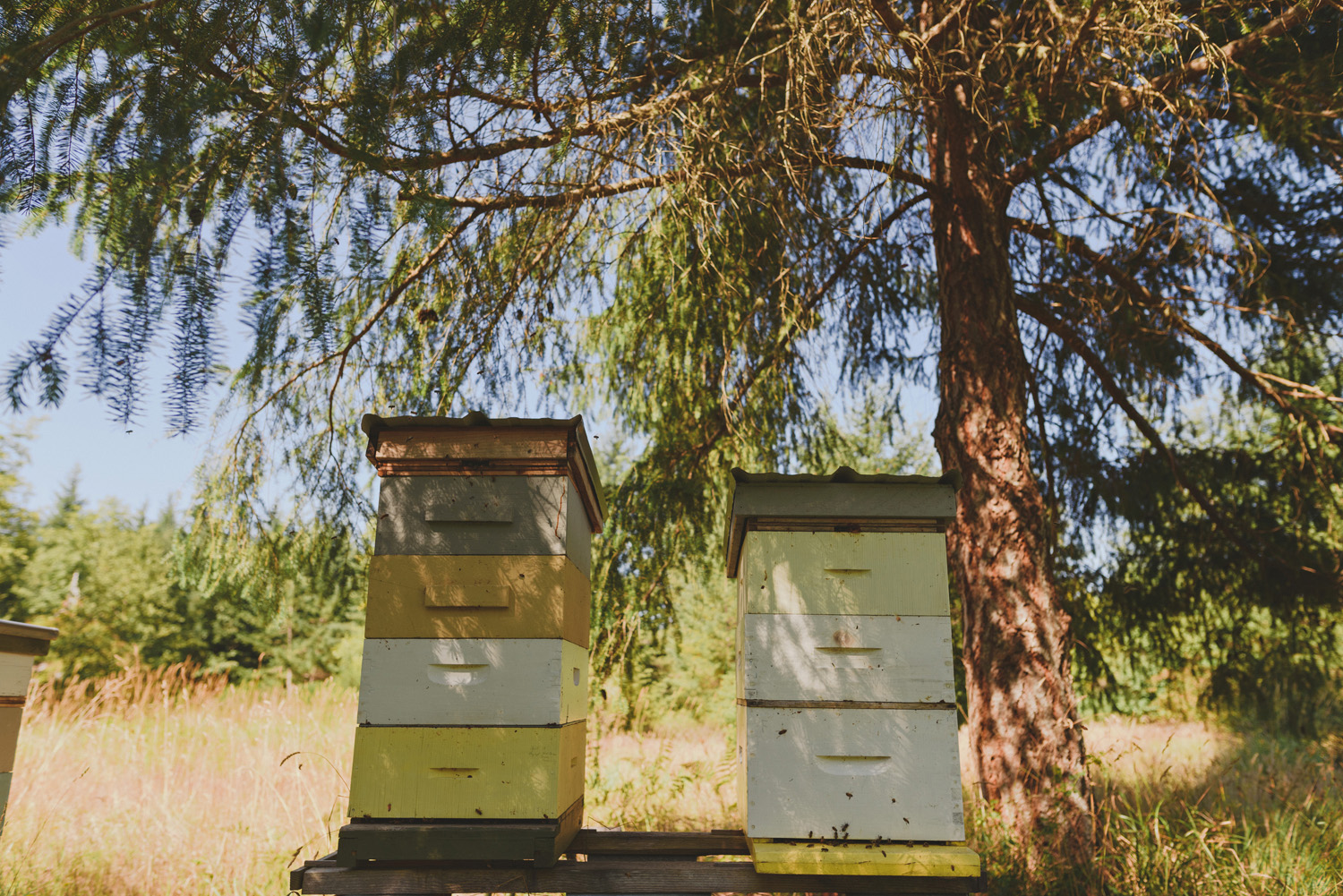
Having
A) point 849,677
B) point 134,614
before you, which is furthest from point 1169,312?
point 134,614

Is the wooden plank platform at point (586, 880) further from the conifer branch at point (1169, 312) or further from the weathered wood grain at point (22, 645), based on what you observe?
the conifer branch at point (1169, 312)

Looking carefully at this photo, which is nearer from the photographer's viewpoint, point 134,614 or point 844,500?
point 844,500

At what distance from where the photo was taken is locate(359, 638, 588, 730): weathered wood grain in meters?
2.04

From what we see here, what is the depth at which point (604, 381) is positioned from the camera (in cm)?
448

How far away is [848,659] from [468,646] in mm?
986

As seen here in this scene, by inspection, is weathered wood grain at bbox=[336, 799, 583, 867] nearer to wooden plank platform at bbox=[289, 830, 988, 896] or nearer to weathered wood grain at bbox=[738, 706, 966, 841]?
wooden plank platform at bbox=[289, 830, 988, 896]

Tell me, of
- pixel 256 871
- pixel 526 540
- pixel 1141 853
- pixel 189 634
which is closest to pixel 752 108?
pixel 526 540

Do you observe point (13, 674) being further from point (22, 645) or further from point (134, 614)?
point (134, 614)

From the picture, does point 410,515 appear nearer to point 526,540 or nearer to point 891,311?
point 526,540

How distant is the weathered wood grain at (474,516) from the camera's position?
2154 mm

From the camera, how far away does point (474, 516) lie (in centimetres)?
216

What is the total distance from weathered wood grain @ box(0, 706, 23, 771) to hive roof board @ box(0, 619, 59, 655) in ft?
0.60

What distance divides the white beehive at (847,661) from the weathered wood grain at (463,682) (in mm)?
522

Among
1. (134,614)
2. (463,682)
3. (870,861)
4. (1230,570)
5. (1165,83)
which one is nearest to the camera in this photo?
(870,861)
